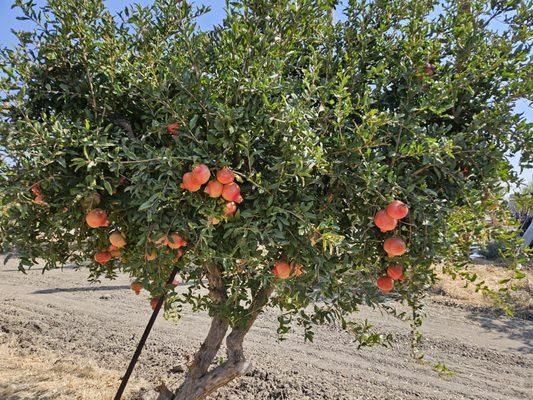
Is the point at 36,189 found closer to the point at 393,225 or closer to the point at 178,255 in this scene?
the point at 178,255

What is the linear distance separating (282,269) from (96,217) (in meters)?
0.75

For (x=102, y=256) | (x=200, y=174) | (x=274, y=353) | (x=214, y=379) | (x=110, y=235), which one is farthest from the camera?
(x=274, y=353)

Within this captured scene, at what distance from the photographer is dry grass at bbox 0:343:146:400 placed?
12.2 ft

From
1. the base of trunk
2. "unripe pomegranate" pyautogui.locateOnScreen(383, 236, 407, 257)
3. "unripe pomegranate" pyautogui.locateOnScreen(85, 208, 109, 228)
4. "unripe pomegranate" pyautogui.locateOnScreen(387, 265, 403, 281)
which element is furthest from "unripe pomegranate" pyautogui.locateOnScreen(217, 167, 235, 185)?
the base of trunk

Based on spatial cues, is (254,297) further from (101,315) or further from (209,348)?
(101,315)

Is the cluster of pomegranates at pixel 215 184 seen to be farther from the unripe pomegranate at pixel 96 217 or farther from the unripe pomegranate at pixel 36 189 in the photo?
the unripe pomegranate at pixel 36 189

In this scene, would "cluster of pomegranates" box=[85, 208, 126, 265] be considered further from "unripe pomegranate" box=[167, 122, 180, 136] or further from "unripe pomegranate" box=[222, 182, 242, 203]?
"unripe pomegranate" box=[222, 182, 242, 203]

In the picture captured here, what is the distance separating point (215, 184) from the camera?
60.7 inches

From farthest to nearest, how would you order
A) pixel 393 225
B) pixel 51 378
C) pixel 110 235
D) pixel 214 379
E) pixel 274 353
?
pixel 274 353
pixel 51 378
pixel 214 379
pixel 110 235
pixel 393 225

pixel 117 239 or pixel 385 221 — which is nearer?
pixel 385 221

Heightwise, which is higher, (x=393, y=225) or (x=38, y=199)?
(x=393, y=225)

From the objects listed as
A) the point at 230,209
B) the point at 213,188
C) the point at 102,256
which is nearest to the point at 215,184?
the point at 213,188

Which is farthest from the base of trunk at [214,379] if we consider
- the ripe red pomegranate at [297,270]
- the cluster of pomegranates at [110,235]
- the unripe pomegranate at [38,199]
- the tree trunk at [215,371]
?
the unripe pomegranate at [38,199]

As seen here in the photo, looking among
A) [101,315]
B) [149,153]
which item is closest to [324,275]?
[149,153]
